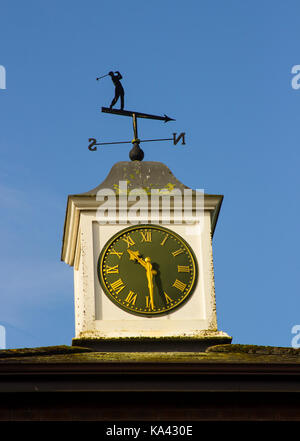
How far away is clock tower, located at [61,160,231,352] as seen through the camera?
17281mm

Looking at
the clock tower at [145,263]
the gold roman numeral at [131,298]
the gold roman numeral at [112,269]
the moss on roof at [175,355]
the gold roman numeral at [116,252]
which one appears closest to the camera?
the moss on roof at [175,355]

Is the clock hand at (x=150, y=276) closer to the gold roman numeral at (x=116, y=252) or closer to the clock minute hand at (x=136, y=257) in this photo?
the clock minute hand at (x=136, y=257)

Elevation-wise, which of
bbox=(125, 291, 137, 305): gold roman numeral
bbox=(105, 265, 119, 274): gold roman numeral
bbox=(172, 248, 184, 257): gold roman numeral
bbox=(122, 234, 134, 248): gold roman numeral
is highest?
bbox=(122, 234, 134, 248): gold roman numeral

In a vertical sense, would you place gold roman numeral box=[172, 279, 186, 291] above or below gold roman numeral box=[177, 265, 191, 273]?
below

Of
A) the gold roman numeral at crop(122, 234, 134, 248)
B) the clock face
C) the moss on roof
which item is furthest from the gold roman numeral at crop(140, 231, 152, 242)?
the moss on roof

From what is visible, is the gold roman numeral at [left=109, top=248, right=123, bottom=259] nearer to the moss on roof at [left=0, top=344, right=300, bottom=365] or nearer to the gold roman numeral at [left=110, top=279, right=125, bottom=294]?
the gold roman numeral at [left=110, top=279, right=125, bottom=294]

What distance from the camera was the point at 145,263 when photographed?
58.7ft

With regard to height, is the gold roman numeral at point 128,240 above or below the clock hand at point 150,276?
above

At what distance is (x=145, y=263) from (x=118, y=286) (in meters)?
0.57

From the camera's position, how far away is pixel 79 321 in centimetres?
1912

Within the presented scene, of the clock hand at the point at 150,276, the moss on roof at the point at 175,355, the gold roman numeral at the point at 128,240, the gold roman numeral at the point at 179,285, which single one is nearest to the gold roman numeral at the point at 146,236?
the gold roman numeral at the point at 128,240

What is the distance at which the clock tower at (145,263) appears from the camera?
1728 centimetres

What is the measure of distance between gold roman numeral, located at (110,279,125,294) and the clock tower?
0.02 m
